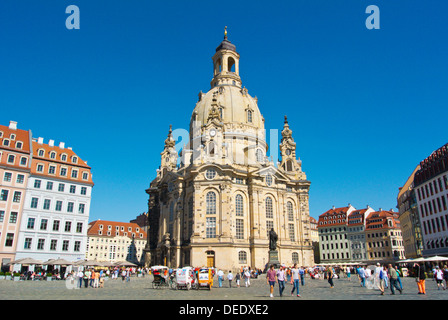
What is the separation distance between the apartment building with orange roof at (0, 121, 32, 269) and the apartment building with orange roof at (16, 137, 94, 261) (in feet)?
2.47

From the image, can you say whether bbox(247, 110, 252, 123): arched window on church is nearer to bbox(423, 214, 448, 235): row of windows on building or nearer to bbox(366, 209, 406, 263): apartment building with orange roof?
bbox(423, 214, 448, 235): row of windows on building

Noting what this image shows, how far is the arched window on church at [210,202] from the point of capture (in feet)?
186

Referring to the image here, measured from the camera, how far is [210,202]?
57062 millimetres

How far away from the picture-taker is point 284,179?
65062 millimetres

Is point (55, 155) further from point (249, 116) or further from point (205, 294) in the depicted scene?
point (205, 294)

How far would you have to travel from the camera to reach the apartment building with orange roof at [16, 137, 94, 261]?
4906cm

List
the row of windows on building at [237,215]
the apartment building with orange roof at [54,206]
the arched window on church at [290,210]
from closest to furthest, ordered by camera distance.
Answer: the apartment building with orange roof at [54,206], the row of windows on building at [237,215], the arched window on church at [290,210]

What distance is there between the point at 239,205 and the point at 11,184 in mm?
35387

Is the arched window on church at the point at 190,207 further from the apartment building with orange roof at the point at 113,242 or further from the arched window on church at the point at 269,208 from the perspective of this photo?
the apartment building with orange roof at the point at 113,242

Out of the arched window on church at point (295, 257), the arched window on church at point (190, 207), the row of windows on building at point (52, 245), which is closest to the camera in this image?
the row of windows on building at point (52, 245)

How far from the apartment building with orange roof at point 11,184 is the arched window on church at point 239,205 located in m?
33.1

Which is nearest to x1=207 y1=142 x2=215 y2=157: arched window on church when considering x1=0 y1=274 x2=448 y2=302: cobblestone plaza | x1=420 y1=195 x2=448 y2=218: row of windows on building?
Answer: x1=0 y1=274 x2=448 y2=302: cobblestone plaza

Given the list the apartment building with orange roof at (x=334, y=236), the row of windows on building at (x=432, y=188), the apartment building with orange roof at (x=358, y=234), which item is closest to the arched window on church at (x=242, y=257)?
the row of windows on building at (x=432, y=188)

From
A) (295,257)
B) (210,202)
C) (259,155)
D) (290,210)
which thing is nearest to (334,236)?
(290,210)
